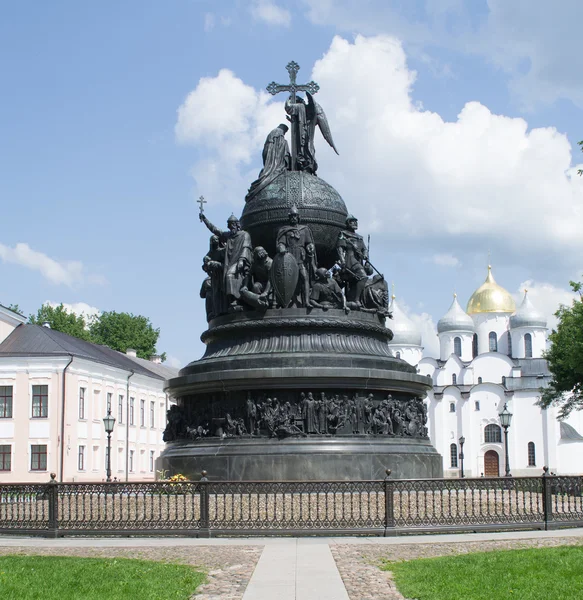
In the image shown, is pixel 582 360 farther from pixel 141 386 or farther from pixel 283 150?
pixel 141 386

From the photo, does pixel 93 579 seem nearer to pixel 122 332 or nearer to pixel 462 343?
pixel 122 332

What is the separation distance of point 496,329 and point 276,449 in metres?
93.6

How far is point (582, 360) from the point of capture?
3991 centimetres

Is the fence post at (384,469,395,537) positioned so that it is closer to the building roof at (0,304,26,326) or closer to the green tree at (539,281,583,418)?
the green tree at (539,281,583,418)

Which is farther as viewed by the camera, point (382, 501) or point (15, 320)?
point (15, 320)

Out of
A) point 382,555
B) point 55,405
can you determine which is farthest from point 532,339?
point 382,555

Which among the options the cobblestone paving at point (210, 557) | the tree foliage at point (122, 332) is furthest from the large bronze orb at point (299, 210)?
the tree foliage at point (122, 332)

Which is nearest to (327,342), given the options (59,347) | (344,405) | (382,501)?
(344,405)

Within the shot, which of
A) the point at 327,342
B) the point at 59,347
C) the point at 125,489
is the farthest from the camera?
the point at 59,347

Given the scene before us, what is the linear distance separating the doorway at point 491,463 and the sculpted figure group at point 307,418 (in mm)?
73108

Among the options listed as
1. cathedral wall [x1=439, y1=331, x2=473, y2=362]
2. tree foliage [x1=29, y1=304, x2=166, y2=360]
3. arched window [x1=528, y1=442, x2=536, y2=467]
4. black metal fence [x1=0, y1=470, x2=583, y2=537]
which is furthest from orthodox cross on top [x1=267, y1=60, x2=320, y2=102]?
cathedral wall [x1=439, y1=331, x2=473, y2=362]

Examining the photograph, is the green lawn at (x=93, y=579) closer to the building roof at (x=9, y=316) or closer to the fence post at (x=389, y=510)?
the fence post at (x=389, y=510)

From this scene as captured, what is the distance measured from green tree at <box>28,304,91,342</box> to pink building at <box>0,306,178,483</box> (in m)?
18.9

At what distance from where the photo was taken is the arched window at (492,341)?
361 ft
